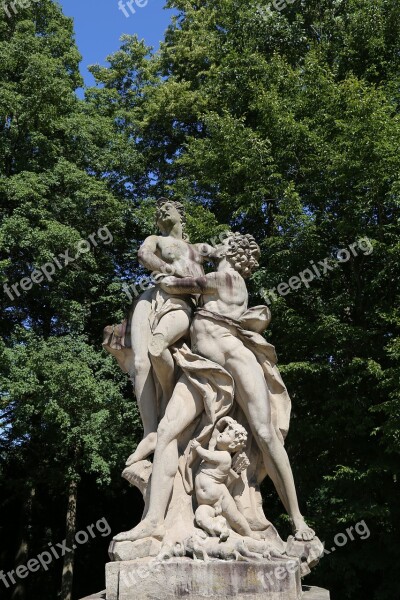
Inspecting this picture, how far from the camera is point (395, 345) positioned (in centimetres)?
1099

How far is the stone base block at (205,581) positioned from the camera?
176 inches

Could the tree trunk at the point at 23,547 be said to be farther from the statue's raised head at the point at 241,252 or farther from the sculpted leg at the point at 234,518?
the sculpted leg at the point at 234,518

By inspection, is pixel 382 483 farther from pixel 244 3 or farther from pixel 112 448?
pixel 244 3

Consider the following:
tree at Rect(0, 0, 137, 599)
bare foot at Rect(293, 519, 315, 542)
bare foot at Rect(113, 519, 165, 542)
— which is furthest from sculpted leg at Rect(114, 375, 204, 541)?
tree at Rect(0, 0, 137, 599)

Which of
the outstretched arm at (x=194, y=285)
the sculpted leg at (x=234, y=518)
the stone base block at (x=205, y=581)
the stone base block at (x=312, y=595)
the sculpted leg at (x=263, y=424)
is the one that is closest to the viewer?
the stone base block at (x=205, y=581)

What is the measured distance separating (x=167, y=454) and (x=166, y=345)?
87 centimetres

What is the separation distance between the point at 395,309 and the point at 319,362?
76.7 inches

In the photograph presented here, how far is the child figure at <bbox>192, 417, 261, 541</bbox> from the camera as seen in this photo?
4.92 m

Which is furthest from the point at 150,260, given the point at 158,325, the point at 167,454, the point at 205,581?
the point at 205,581

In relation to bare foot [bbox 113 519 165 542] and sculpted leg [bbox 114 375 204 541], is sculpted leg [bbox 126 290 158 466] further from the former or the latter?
bare foot [bbox 113 519 165 542]

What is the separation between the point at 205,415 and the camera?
17.9ft

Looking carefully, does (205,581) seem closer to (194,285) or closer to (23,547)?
(194,285)

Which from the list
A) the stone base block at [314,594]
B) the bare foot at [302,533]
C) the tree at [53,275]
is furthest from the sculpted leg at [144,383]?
the tree at [53,275]

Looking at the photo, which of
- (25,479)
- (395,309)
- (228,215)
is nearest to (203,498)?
(395,309)
